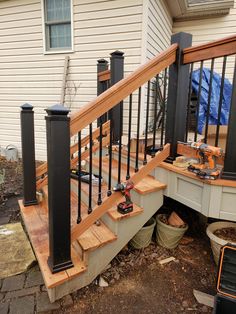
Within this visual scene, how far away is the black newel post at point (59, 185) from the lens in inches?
59.7

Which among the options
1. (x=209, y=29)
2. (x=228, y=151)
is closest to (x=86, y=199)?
(x=228, y=151)

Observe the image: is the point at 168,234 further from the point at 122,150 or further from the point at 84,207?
the point at 122,150

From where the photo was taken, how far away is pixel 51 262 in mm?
1750

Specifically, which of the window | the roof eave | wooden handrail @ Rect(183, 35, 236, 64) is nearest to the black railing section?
wooden handrail @ Rect(183, 35, 236, 64)

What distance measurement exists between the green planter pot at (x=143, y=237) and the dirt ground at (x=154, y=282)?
62mm

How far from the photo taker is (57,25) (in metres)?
4.66

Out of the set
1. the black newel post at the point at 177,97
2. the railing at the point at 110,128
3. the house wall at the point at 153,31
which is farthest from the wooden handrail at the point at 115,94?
the house wall at the point at 153,31

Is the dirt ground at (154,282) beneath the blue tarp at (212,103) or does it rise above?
beneath

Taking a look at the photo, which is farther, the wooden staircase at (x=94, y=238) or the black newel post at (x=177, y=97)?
the black newel post at (x=177, y=97)

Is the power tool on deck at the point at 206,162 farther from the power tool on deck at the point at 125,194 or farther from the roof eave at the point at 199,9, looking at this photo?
the roof eave at the point at 199,9

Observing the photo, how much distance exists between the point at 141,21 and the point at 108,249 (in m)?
3.44

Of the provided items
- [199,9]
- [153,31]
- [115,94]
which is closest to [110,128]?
[115,94]

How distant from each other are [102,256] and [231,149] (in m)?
1.35

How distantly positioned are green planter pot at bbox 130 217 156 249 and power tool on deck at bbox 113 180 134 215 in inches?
16.9
